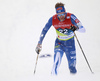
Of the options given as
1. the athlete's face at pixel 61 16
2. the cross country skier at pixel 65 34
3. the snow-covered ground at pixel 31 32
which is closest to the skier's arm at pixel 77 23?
the cross country skier at pixel 65 34

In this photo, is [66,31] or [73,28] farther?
[66,31]

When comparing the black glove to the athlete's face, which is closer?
the black glove

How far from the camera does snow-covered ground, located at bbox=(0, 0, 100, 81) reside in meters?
5.68

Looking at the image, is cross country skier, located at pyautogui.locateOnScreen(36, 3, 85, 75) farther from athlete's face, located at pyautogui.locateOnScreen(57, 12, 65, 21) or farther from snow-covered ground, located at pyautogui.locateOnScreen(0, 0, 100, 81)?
snow-covered ground, located at pyautogui.locateOnScreen(0, 0, 100, 81)

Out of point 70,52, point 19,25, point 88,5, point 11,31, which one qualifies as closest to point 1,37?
point 11,31

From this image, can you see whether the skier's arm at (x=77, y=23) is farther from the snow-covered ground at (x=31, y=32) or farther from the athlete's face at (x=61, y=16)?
the snow-covered ground at (x=31, y=32)

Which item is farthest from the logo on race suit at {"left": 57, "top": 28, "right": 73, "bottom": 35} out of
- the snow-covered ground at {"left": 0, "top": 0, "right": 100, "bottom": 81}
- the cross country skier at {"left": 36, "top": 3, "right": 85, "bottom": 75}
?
the snow-covered ground at {"left": 0, "top": 0, "right": 100, "bottom": 81}

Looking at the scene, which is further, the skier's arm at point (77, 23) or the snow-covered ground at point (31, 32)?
the snow-covered ground at point (31, 32)

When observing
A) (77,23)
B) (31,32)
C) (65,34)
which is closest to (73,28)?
(77,23)

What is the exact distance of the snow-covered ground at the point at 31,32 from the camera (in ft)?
18.6

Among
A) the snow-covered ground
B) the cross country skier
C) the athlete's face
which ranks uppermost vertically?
the snow-covered ground

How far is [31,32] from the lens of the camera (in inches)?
331

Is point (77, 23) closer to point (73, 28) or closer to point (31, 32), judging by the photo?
point (73, 28)

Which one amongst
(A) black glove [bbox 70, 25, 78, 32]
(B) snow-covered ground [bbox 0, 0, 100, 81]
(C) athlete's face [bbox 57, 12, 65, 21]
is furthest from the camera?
(B) snow-covered ground [bbox 0, 0, 100, 81]
